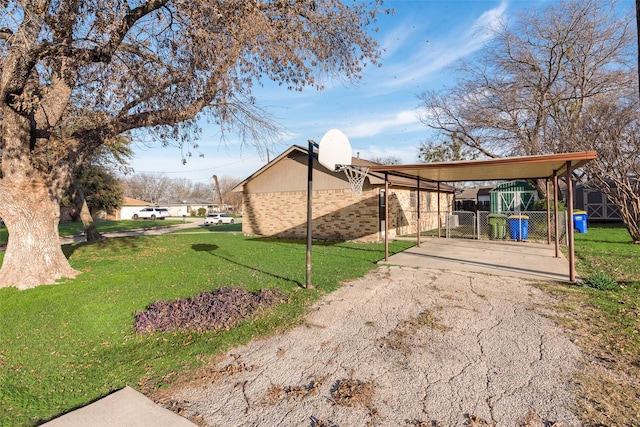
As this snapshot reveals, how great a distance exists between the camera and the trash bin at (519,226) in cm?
1336

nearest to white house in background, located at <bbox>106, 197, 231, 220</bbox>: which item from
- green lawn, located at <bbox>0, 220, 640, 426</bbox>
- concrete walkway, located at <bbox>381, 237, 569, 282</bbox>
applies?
green lawn, located at <bbox>0, 220, 640, 426</bbox>

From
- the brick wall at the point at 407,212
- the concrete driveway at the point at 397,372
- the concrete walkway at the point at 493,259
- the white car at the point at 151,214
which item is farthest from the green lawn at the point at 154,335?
→ the white car at the point at 151,214

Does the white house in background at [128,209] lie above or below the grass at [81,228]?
above

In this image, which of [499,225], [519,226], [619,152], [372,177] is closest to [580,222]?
[619,152]

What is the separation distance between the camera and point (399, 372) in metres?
3.41

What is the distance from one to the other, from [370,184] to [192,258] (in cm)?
749

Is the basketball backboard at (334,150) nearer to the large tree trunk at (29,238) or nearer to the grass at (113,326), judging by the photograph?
the grass at (113,326)

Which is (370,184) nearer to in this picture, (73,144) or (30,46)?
(73,144)

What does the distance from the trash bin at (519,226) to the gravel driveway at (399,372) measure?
900cm

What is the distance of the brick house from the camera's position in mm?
14203

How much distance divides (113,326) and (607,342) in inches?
255

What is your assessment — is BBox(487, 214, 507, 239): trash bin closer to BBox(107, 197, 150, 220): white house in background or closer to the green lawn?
the green lawn

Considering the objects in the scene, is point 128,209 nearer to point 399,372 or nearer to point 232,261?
point 232,261

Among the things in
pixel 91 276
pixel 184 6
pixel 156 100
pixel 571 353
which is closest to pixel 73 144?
pixel 156 100
